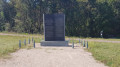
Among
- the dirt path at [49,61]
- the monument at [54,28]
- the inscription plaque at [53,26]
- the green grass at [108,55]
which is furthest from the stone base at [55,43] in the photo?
the dirt path at [49,61]

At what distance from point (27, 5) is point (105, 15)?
19.4 m

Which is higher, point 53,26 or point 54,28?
point 53,26

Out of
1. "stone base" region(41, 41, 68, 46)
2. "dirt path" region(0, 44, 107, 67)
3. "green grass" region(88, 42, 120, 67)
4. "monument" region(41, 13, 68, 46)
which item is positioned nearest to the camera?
"dirt path" region(0, 44, 107, 67)

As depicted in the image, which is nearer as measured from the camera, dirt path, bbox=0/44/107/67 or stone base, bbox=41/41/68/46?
dirt path, bbox=0/44/107/67

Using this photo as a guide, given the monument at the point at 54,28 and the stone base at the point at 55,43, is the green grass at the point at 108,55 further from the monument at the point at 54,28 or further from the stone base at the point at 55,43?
the monument at the point at 54,28

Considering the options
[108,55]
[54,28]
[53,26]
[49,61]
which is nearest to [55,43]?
[54,28]

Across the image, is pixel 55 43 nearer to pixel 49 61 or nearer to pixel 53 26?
pixel 53 26

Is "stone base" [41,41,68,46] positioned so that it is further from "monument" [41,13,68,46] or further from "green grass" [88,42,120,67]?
"green grass" [88,42,120,67]

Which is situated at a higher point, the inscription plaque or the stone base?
the inscription plaque

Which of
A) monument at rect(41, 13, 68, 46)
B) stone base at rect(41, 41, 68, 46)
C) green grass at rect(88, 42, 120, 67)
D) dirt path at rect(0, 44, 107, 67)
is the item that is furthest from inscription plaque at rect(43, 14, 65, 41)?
dirt path at rect(0, 44, 107, 67)

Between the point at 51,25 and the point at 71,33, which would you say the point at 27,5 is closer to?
the point at 71,33

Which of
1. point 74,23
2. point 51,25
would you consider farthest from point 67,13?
point 51,25

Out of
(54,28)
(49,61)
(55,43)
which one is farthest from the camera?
(54,28)

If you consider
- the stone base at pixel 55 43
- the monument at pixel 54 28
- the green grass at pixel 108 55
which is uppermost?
the monument at pixel 54 28
